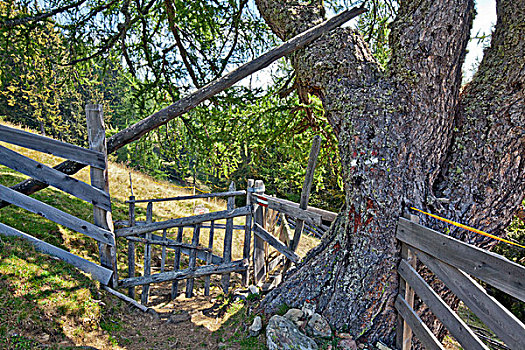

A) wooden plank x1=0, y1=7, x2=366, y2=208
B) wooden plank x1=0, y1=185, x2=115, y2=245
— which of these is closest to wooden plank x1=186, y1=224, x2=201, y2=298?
wooden plank x1=0, y1=185, x2=115, y2=245

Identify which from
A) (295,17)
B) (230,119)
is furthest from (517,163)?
(230,119)

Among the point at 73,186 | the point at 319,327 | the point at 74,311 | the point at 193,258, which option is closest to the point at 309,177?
the point at 319,327

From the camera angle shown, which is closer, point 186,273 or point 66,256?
point 66,256

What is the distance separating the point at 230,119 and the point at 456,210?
4451 mm

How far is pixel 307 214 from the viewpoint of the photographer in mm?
4262

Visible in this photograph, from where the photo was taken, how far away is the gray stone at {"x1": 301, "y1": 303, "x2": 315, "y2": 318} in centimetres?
317

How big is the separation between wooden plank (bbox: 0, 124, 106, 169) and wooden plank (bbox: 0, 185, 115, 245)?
0.64m

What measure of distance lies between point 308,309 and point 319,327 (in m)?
0.23

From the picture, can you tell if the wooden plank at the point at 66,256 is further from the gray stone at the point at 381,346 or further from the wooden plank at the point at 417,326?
the wooden plank at the point at 417,326

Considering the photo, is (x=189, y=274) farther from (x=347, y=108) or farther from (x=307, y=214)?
(x=347, y=108)

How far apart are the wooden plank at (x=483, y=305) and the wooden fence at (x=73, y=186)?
3952 millimetres

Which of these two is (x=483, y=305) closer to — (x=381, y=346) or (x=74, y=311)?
(x=381, y=346)

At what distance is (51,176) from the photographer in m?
3.73

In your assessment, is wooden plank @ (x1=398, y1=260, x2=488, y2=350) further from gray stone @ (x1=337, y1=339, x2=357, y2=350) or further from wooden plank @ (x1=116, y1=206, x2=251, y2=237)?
wooden plank @ (x1=116, y1=206, x2=251, y2=237)
